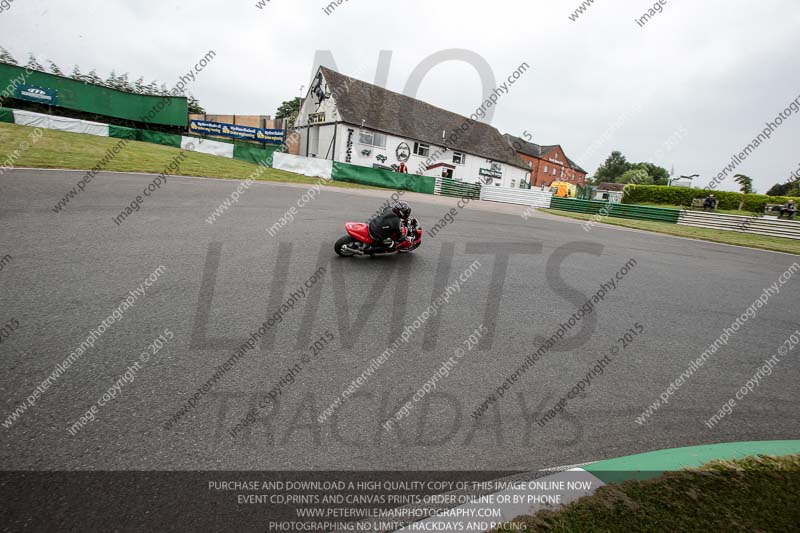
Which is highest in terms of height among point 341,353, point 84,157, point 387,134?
point 387,134

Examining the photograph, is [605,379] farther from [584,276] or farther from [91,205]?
[91,205]

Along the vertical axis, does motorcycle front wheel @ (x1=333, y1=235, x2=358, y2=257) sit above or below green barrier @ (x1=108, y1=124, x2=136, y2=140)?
below

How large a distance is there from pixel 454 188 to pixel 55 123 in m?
28.6

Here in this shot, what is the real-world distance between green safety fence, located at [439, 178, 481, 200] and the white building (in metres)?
6.66

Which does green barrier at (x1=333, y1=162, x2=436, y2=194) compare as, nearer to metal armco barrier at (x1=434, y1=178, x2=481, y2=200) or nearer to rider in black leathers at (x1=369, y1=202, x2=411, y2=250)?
metal armco barrier at (x1=434, y1=178, x2=481, y2=200)

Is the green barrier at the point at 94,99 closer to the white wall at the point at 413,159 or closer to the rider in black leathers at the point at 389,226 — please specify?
the white wall at the point at 413,159

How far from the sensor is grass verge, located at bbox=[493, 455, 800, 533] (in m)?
1.96

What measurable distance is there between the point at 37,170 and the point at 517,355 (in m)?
16.7

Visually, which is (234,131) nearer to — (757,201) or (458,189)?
(458,189)

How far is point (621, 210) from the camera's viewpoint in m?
26.4

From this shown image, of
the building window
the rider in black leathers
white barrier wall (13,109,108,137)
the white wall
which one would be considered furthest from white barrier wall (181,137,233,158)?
the rider in black leathers

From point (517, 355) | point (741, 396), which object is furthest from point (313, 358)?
point (741, 396)

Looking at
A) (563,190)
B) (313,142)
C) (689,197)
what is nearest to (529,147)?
(563,190)

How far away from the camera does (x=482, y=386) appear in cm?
352
